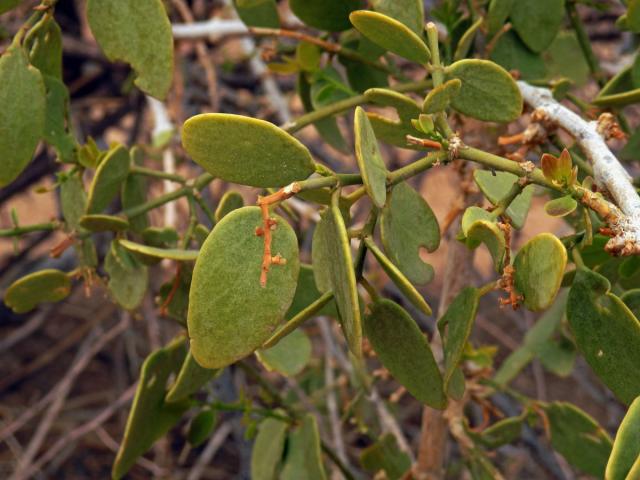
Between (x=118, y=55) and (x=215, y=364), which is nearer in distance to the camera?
(x=215, y=364)

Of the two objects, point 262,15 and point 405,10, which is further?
point 262,15

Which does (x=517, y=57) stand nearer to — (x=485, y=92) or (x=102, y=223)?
(x=485, y=92)

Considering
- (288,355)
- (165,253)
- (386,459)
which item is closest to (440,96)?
(165,253)

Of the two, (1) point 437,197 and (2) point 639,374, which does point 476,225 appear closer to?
(2) point 639,374

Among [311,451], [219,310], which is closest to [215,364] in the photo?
[219,310]

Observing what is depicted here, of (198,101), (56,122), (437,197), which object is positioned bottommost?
(437,197)
